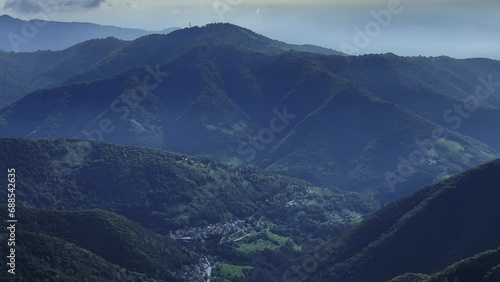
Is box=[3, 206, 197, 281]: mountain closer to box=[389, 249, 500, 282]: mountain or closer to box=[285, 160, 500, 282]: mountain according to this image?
box=[285, 160, 500, 282]: mountain

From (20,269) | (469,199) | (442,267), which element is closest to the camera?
(20,269)

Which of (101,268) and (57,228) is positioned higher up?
(57,228)

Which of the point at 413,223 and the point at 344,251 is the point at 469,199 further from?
the point at 344,251

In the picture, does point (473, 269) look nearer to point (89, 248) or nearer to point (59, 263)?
point (59, 263)

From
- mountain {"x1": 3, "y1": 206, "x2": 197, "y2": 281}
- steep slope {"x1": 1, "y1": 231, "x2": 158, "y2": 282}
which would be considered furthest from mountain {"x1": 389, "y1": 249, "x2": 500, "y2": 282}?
mountain {"x1": 3, "y1": 206, "x2": 197, "y2": 281}

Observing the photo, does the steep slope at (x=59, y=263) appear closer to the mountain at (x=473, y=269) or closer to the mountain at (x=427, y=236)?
the mountain at (x=427, y=236)

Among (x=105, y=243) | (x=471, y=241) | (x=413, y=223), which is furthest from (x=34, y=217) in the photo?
(x=471, y=241)

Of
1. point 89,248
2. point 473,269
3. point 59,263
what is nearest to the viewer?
point 473,269

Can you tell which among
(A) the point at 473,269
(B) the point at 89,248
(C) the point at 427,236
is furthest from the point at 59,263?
(A) the point at 473,269
